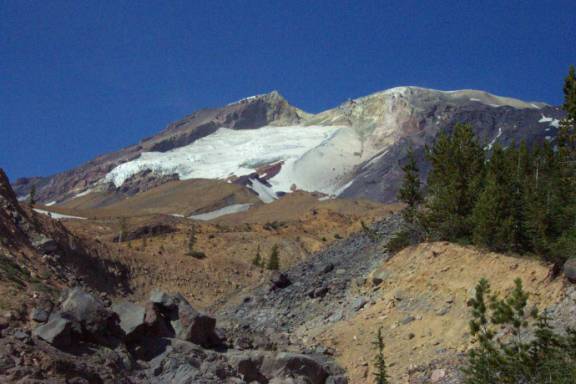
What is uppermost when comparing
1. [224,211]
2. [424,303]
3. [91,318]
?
[224,211]

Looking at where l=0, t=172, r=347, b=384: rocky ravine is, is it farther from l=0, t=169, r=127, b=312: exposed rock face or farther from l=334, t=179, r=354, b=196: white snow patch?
l=334, t=179, r=354, b=196: white snow patch

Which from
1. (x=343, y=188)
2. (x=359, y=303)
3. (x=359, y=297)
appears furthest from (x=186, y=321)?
(x=343, y=188)

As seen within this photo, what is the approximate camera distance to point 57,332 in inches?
521

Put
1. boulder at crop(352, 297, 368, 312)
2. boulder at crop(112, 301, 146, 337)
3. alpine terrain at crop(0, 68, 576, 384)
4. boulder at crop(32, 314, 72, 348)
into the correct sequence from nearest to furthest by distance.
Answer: boulder at crop(32, 314, 72, 348), alpine terrain at crop(0, 68, 576, 384), boulder at crop(112, 301, 146, 337), boulder at crop(352, 297, 368, 312)

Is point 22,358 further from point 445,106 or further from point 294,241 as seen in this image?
point 445,106

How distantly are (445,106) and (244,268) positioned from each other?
14607 centimetres

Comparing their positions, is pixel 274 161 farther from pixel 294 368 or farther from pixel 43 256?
pixel 294 368

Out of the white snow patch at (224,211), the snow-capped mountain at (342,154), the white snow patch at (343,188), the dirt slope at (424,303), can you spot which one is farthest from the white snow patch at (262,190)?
the dirt slope at (424,303)

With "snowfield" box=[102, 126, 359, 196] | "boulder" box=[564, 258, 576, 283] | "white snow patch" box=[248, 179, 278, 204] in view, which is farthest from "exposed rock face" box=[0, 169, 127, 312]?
"snowfield" box=[102, 126, 359, 196]

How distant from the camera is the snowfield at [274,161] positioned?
16112 centimetres

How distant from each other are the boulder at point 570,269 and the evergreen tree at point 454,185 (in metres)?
6.16

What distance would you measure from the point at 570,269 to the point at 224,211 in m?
97.6

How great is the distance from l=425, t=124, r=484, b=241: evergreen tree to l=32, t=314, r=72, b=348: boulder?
13550 mm

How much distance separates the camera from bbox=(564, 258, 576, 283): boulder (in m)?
16.7
